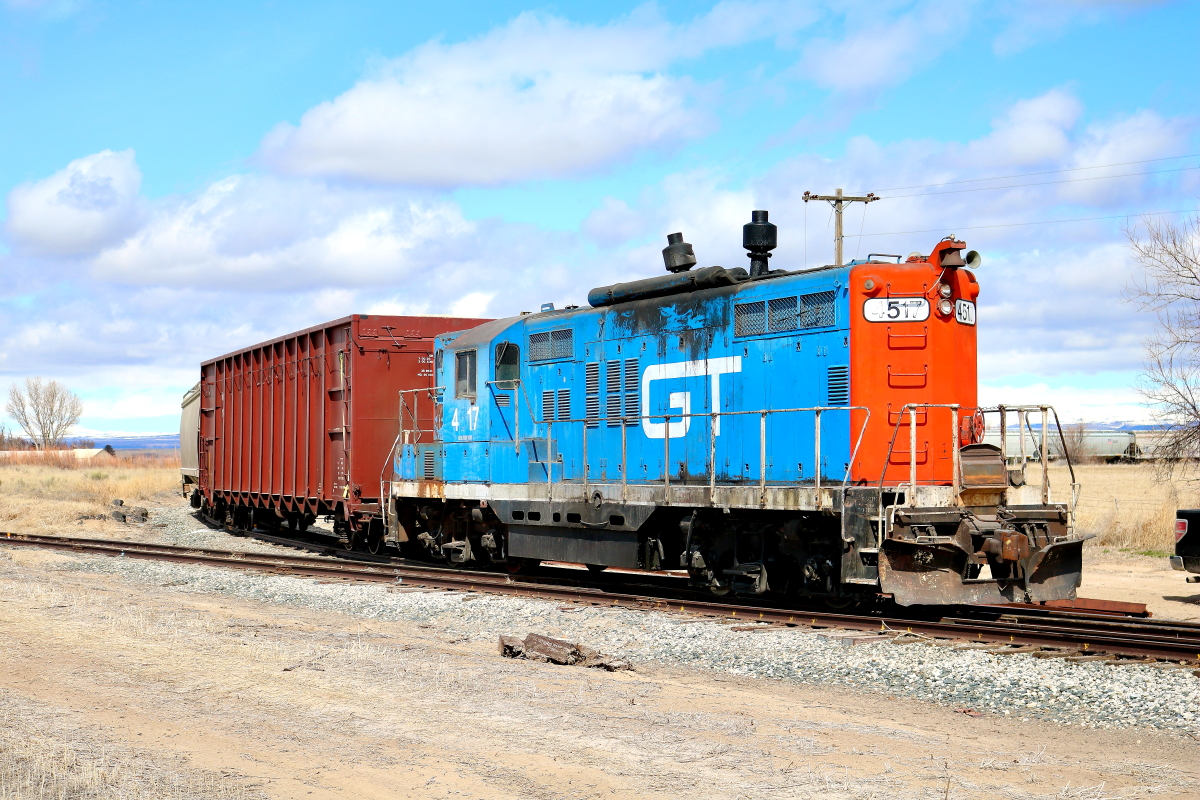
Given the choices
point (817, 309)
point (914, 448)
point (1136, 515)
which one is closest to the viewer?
point (914, 448)

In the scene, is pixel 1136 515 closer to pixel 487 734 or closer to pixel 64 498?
pixel 487 734

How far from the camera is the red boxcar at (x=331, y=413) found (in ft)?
61.4

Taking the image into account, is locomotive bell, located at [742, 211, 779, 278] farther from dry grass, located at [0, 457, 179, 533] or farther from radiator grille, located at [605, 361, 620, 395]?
dry grass, located at [0, 457, 179, 533]

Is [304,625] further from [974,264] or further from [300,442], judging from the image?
[300,442]

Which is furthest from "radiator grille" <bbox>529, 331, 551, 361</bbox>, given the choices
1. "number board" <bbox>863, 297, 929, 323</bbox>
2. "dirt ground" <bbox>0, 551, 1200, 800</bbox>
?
"dirt ground" <bbox>0, 551, 1200, 800</bbox>

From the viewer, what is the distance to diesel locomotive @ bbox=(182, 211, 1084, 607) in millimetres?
10648

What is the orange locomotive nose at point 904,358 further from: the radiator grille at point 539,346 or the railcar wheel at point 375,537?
the railcar wheel at point 375,537

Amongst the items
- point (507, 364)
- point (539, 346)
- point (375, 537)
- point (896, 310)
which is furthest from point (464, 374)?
point (896, 310)

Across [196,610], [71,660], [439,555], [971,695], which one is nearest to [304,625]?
[196,610]

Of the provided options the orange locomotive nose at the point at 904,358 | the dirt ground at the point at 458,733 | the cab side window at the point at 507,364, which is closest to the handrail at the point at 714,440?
the orange locomotive nose at the point at 904,358

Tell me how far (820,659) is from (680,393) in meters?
4.44

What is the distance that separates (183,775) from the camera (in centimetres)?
600

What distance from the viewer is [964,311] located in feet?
38.6

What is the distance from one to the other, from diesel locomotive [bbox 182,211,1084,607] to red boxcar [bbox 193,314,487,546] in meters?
2.91
